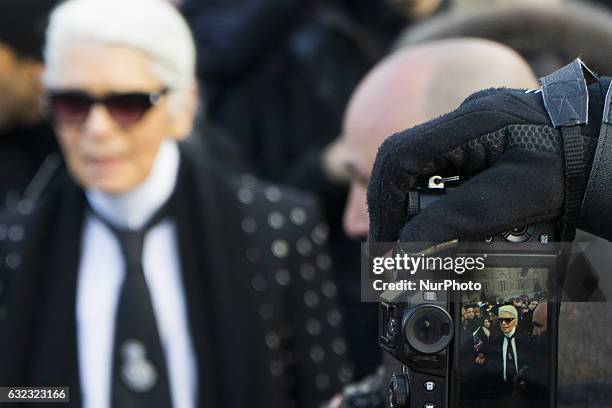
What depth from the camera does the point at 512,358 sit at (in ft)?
3.37

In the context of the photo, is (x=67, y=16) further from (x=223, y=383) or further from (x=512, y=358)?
(x=512, y=358)

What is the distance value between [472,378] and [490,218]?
0.49 ft

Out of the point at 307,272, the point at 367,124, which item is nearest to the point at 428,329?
the point at 367,124

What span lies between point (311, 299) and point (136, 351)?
47 cm

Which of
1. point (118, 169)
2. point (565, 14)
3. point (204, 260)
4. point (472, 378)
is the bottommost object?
point (472, 378)

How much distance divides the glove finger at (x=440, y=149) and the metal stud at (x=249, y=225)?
159cm

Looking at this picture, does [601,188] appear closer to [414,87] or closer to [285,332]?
[414,87]

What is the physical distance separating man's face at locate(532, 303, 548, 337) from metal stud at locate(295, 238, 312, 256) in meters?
1.65

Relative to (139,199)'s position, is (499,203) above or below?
below

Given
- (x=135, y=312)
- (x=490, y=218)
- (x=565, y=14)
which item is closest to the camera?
(x=490, y=218)

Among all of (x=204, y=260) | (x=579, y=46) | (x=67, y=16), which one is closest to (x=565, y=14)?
(x=579, y=46)

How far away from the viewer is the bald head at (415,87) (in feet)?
5.56

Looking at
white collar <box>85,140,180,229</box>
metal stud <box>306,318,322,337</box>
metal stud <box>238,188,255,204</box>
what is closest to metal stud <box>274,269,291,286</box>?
metal stud <box>306,318,322,337</box>

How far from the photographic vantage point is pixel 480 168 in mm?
1054
